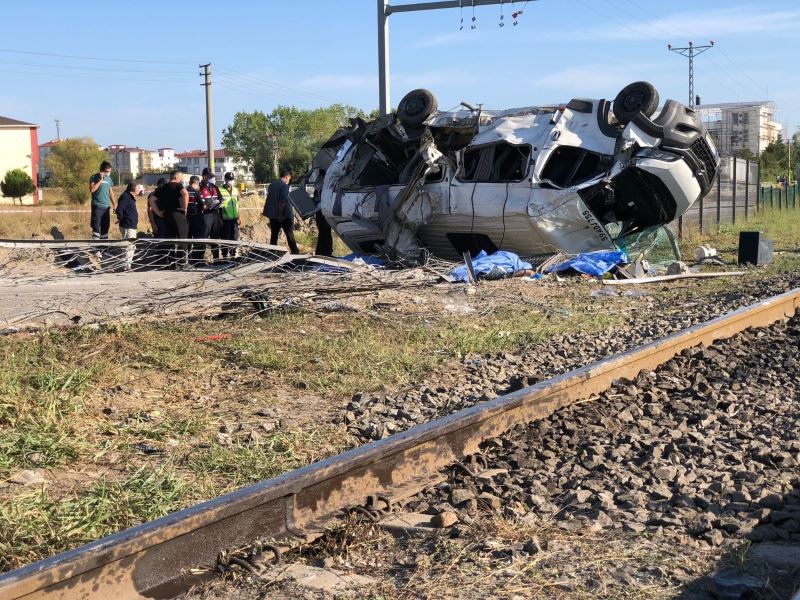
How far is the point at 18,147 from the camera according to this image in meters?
77.7

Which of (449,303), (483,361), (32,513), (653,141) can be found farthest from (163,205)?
(32,513)

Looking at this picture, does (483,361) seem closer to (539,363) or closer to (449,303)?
(539,363)

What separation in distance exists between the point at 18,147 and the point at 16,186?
53.5 feet

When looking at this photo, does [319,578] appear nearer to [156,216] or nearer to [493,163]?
[493,163]

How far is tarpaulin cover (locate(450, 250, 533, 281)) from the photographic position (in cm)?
1373

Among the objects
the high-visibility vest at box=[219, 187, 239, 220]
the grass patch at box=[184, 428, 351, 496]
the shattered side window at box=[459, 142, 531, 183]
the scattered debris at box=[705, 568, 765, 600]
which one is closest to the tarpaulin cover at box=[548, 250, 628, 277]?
the shattered side window at box=[459, 142, 531, 183]

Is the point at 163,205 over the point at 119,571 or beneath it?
over

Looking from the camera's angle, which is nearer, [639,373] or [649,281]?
[639,373]

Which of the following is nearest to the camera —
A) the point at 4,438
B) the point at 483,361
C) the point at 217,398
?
the point at 4,438

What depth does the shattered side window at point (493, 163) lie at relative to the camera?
15078 mm

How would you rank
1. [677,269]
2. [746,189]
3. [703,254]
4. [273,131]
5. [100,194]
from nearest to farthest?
[677,269], [100,194], [703,254], [746,189], [273,131]

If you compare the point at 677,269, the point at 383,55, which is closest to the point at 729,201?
the point at 383,55

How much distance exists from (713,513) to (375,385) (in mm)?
3128

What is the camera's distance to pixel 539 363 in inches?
298
